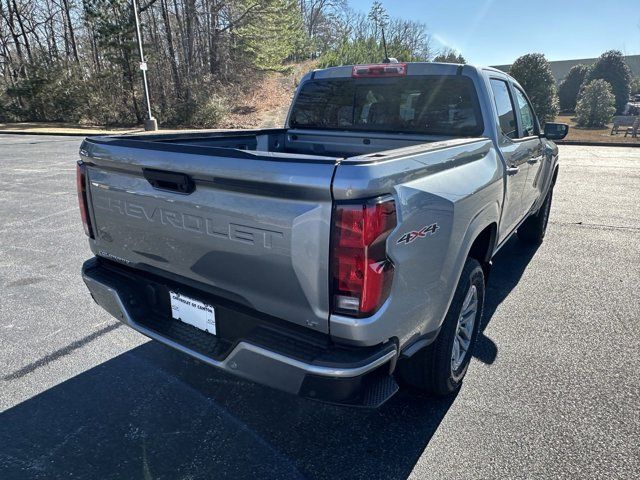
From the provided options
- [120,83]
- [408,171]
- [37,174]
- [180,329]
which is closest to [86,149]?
[180,329]

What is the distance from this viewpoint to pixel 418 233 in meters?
1.90

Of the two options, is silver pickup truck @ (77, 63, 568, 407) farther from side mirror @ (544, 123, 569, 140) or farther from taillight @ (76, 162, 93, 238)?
side mirror @ (544, 123, 569, 140)

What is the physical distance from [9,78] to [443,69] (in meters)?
37.8

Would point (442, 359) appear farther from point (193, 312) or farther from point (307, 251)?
point (193, 312)

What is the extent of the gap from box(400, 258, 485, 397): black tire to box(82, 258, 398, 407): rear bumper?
0.59 meters

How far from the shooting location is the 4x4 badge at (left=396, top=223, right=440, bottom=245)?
5.92 feet

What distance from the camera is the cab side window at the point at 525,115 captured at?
4.09 meters

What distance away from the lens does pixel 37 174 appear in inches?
402

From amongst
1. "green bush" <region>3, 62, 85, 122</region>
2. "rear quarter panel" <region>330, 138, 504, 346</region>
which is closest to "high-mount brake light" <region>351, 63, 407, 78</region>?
"rear quarter panel" <region>330, 138, 504, 346</region>

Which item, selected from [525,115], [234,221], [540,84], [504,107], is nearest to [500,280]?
[525,115]

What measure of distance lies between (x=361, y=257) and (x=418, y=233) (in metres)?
0.37

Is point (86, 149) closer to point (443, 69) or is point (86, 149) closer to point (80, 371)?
point (80, 371)

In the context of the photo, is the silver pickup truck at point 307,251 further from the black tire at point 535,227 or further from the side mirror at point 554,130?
the black tire at point 535,227

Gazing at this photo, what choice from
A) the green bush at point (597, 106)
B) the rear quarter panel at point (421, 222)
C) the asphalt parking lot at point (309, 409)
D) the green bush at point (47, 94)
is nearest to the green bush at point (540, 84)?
the green bush at point (597, 106)
